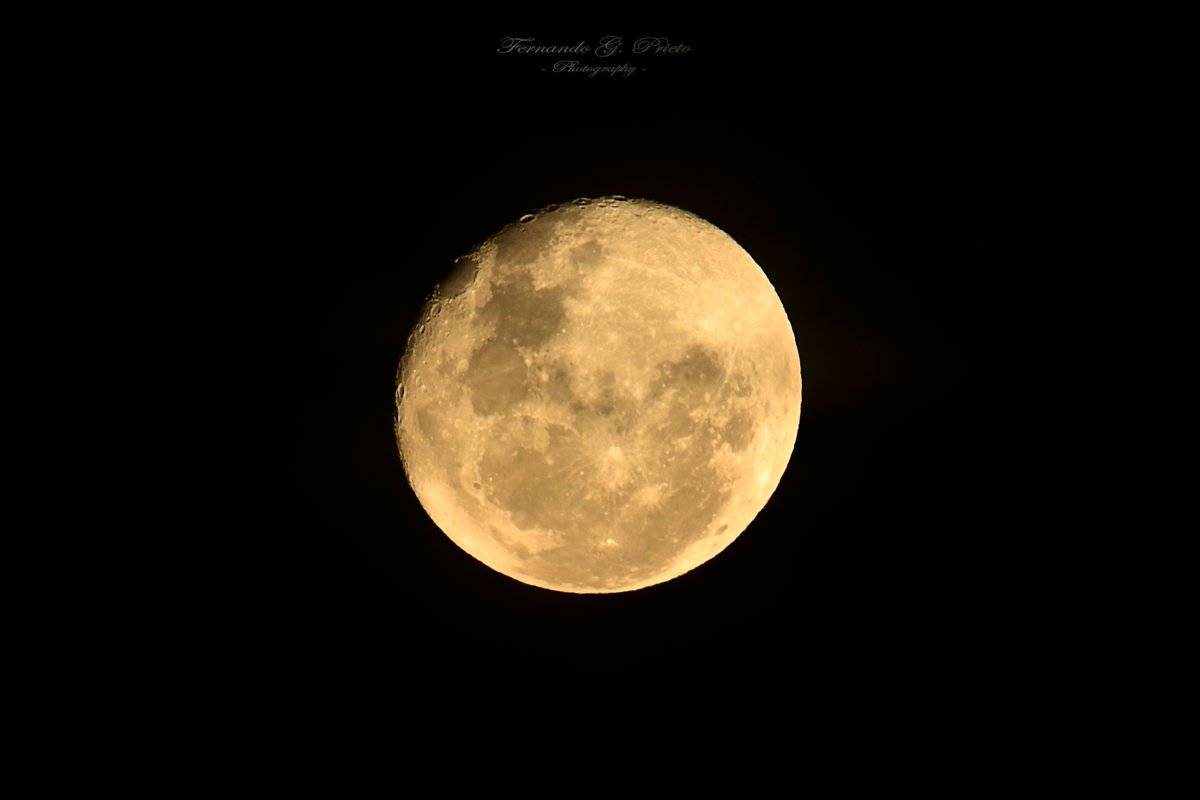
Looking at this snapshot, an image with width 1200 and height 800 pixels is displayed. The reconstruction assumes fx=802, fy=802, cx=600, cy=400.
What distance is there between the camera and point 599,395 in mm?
2238

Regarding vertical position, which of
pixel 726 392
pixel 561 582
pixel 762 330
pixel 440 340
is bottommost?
pixel 561 582

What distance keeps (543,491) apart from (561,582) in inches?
17.3

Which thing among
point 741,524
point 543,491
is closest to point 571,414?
point 543,491

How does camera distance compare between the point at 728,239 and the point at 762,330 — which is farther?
the point at 728,239

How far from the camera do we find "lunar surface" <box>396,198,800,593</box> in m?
2.27

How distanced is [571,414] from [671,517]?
0.45m

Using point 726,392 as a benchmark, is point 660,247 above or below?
above

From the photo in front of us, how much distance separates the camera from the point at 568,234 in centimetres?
247

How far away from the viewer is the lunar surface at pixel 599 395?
227cm

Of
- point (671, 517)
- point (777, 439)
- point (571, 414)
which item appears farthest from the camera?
point (777, 439)

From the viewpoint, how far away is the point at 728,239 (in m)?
2.66

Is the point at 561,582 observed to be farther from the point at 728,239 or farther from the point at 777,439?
the point at 728,239

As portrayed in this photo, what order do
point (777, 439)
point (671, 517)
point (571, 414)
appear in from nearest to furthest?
point (571, 414)
point (671, 517)
point (777, 439)

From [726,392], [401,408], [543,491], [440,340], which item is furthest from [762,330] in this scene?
[401,408]
